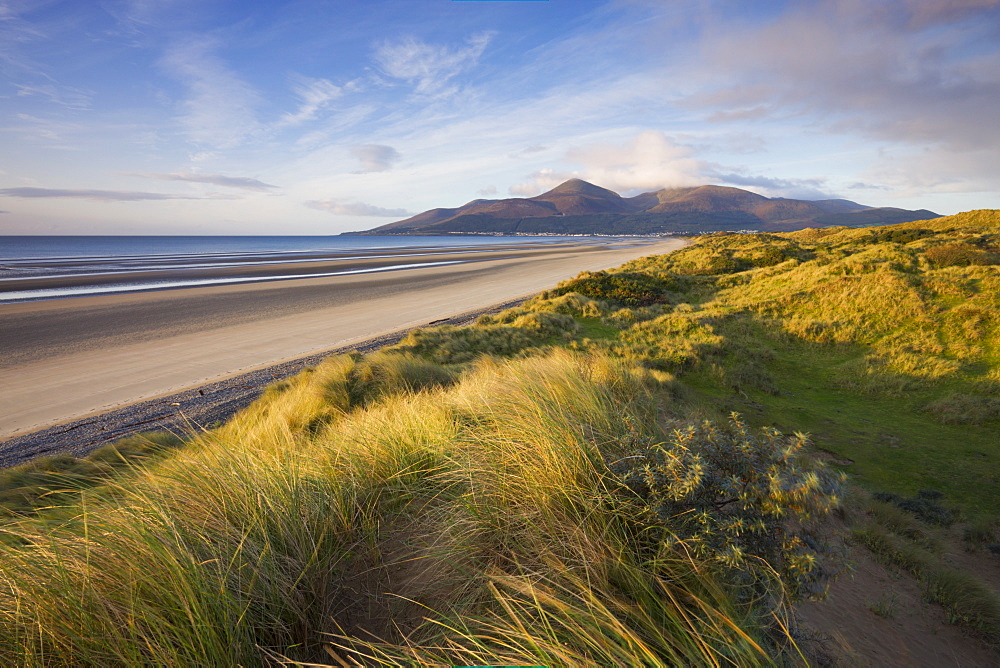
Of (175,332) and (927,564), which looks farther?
(175,332)

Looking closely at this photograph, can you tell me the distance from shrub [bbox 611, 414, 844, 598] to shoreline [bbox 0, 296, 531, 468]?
5.04m

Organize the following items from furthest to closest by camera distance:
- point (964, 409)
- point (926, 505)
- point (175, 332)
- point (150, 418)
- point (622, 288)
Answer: point (622, 288) → point (175, 332) → point (150, 418) → point (964, 409) → point (926, 505)

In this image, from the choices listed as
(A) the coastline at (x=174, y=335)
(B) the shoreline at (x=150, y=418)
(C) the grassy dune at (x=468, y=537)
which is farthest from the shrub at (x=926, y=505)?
(A) the coastline at (x=174, y=335)

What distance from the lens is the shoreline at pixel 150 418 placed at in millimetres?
6316

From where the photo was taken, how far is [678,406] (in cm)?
610

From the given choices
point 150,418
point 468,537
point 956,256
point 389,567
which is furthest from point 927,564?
point 956,256

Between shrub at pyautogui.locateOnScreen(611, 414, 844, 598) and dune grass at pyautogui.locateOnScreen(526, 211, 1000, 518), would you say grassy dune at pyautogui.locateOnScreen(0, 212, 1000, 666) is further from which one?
dune grass at pyautogui.locateOnScreen(526, 211, 1000, 518)

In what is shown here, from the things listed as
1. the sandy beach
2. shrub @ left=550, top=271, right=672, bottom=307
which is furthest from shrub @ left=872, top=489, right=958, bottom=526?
shrub @ left=550, top=271, right=672, bottom=307

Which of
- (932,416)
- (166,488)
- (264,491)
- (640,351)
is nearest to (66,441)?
(166,488)

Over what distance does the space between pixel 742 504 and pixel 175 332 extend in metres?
17.5

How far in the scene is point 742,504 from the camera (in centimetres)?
229

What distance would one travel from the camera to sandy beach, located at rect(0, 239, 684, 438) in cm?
900

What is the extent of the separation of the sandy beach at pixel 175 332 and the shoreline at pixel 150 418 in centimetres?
46

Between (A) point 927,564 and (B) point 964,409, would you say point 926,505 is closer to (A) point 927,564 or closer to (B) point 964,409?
(A) point 927,564
